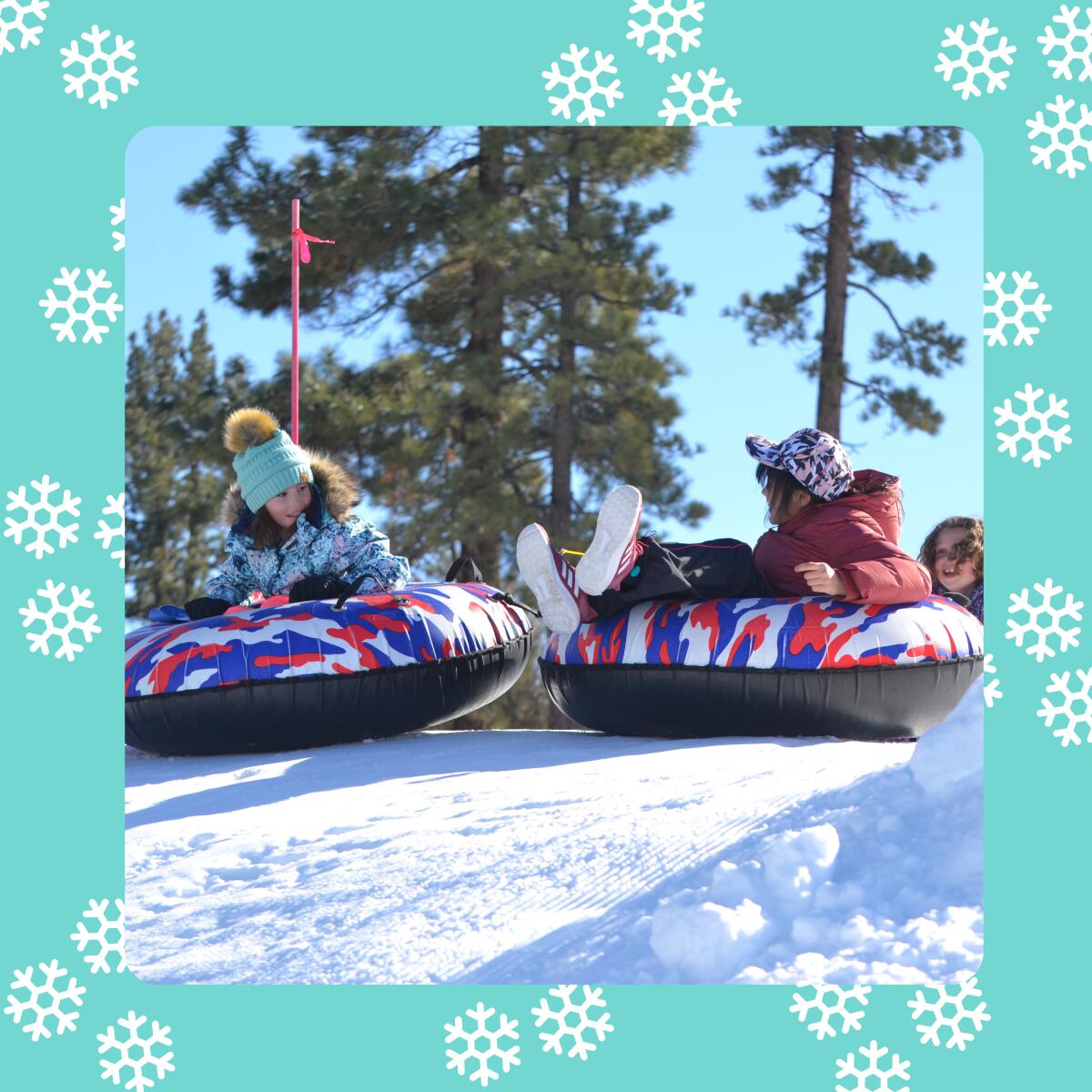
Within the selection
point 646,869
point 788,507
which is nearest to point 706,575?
point 788,507

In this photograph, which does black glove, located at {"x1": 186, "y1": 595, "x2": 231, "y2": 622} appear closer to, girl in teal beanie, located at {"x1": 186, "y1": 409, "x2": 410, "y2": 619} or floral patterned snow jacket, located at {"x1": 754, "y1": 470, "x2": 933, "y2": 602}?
girl in teal beanie, located at {"x1": 186, "y1": 409, "x2": 410, "y2": 619}

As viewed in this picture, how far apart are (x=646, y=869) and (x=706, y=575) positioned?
6.37ft

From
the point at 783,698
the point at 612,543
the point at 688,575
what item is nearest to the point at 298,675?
the point at 612,543

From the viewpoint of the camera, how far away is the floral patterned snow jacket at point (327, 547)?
532 centimetres

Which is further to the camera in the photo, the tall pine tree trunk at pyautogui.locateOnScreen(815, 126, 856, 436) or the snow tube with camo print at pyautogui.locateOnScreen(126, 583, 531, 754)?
the tall pine tree trunk at pyautogui.locateOnScreen(815, 126, 856, 436)

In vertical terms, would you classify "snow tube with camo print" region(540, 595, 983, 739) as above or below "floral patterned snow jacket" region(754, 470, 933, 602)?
below

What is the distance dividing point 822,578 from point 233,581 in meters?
2.46

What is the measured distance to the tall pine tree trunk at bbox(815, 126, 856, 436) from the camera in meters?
9.77

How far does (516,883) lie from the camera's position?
314 centimetres

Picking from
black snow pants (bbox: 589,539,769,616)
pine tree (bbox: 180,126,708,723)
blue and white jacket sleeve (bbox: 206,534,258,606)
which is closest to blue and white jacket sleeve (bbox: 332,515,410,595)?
blue and white jacket sleeve (bbox: 206,534,258,606)

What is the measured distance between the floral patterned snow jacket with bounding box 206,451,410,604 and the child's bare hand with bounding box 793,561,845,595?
1631 mm

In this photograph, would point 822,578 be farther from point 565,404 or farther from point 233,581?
point 565,404

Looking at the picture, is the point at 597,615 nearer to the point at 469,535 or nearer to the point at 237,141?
the point at 469,535

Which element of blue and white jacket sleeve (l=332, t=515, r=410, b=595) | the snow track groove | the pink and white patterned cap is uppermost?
the pink and white patterned cap
